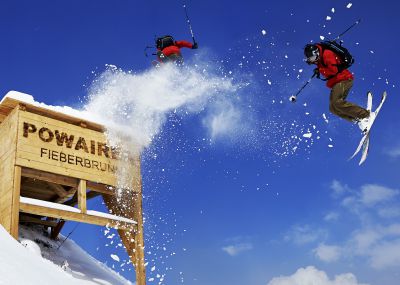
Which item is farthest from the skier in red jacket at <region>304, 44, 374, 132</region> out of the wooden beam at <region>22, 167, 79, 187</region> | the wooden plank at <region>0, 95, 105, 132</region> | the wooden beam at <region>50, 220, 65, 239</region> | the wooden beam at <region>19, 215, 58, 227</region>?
the wooden beam at <region>50, 220, 65, 239</region>

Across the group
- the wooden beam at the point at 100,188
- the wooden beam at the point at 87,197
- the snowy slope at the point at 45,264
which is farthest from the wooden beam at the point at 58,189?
the snowy slope at the point at 45,264

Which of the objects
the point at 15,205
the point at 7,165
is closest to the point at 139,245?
the point at 15,205

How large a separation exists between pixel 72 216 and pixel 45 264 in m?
4.25

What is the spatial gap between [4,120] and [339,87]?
10854 mm

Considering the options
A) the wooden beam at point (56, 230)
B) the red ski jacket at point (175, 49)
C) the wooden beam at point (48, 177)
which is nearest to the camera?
the red ski jacket at point (175, 49)

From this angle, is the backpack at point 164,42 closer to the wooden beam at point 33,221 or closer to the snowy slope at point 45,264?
the snowy slope at point 45,264

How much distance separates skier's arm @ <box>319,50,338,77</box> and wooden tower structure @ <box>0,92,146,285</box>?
29.1 ft

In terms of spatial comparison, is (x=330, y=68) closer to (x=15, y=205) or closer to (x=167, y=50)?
(x=167, y=50)

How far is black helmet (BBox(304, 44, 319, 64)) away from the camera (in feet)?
35.7

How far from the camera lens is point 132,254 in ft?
57.7

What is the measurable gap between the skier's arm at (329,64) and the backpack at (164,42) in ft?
18.3

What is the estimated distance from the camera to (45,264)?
11.6 meters

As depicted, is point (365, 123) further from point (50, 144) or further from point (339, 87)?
point (50, 144)

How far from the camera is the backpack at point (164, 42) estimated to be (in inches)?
600
